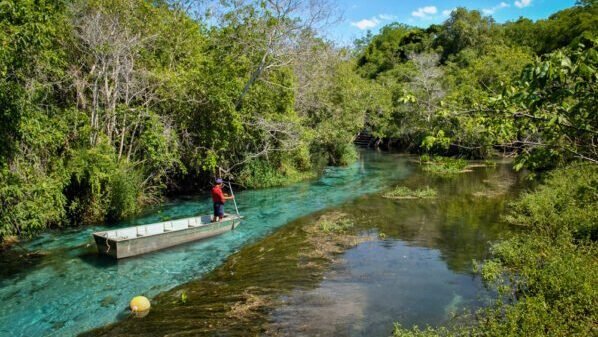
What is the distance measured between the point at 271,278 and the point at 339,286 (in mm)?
2096

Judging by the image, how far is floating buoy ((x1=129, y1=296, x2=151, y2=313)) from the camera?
11016mm

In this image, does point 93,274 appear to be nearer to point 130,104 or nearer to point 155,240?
point 155,240

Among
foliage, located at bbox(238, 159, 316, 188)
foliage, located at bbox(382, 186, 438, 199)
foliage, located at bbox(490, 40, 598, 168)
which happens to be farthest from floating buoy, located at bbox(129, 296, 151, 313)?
foliage, located at bbox(238, 159, 316, 188)

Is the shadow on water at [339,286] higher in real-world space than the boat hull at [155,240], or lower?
lower

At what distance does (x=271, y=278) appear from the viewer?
13242 millimetres

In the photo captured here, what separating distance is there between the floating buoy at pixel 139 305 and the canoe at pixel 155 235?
12.3ft

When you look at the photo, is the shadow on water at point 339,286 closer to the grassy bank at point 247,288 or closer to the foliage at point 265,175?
the grassy bank at point 247,288

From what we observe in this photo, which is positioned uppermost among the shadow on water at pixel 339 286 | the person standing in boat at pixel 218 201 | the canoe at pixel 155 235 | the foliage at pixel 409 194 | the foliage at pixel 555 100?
the foliage at pixel 555 100

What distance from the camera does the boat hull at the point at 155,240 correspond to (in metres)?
14.6

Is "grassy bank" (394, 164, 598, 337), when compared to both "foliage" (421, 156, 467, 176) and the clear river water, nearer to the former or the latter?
the clear river water

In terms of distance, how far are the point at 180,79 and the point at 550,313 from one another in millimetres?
19396

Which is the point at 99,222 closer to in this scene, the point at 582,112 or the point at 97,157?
the point at 97,157

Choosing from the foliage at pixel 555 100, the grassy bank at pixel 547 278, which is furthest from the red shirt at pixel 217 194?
the foliage at pixel 555 100

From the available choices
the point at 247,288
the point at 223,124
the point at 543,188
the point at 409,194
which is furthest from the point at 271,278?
the point at 543,188
